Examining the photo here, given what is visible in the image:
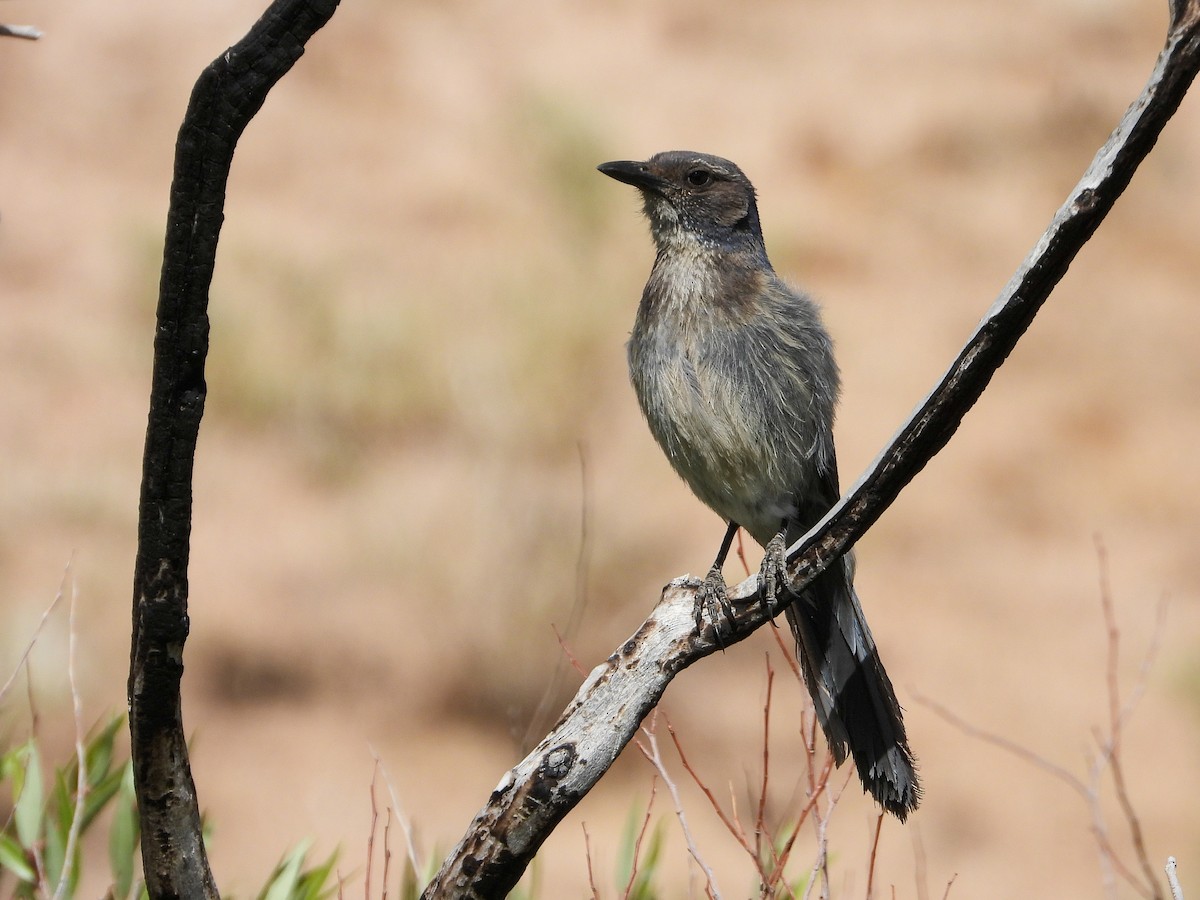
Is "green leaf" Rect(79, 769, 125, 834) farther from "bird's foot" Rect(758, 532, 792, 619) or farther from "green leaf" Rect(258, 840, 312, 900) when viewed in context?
"bird's foot" Rect(758, 532, 792, 619)

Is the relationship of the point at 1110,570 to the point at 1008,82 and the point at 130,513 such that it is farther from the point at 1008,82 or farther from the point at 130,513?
the point at 130,513

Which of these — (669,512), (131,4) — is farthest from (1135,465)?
(131,4)

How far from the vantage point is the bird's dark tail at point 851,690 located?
3715 millimetres

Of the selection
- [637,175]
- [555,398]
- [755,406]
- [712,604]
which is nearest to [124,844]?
[712,604]

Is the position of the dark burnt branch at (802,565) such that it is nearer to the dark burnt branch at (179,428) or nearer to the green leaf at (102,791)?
the dark burnt branch at (179,428)

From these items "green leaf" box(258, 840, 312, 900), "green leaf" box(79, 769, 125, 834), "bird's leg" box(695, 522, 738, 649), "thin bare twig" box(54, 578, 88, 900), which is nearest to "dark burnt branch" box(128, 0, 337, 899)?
"thin bare twig" box(54, 578, 88, 900)

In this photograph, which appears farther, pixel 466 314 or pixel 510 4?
pixel 510 4

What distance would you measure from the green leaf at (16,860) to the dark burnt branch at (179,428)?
166cm

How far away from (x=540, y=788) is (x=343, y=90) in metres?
9.91

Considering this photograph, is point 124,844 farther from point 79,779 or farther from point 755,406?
point 755,406

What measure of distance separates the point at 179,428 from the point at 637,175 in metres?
2.44

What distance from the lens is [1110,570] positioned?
32.2 ft

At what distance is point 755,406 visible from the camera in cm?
418

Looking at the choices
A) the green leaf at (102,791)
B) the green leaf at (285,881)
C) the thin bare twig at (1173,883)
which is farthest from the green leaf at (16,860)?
the thin bare twig at (1173,883)
